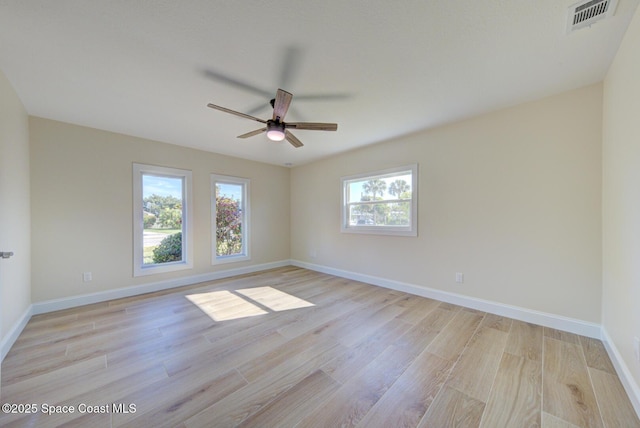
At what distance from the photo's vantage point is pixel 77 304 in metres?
3.11

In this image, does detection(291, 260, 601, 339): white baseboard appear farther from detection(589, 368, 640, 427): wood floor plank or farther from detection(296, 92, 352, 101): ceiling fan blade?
detection(296, 92, 352, 101): ceiling fan blade

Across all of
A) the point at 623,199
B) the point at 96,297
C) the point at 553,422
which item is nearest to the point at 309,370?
the point at 553,422

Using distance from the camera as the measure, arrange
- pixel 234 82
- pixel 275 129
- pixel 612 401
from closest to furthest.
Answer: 1. pixel 612 401
2. pixel 234 82
3. pixel 275 129

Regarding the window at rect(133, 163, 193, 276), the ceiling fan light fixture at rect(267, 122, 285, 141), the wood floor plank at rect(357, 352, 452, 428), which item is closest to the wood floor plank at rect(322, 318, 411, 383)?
the wood floor plank at rect(357, 352, 452, 428)

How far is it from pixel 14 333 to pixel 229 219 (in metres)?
2.94

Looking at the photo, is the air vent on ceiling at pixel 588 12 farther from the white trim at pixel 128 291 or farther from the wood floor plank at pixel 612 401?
the white trim at pixel 128 291

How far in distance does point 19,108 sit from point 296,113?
288cm

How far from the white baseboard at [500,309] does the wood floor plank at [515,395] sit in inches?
34.0

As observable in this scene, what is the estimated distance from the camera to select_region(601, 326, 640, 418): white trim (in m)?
1.44

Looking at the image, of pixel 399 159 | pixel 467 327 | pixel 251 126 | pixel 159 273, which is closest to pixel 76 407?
pixel 159 273

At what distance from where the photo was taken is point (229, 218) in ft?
15.7

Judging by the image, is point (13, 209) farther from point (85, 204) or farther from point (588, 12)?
point (588, 12)

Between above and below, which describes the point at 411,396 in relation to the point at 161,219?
below

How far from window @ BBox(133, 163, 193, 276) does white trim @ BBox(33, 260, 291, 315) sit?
209 mm
